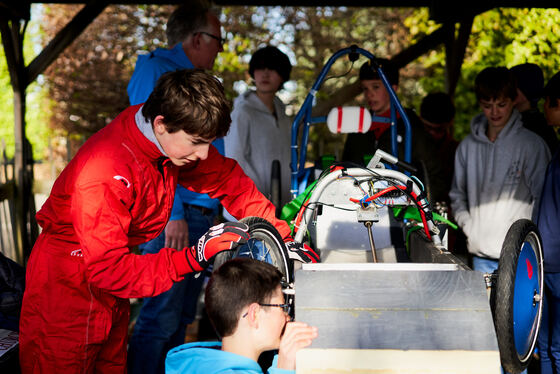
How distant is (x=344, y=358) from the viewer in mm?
1741

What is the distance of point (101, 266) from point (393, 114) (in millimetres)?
2329

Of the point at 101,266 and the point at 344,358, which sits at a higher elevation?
the point at 101,266

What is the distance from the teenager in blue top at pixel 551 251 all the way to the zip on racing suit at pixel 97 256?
6.49 ft

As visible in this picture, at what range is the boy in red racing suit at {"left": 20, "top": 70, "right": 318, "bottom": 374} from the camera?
1.94 metres

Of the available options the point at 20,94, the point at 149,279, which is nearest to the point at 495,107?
the point at 149,279

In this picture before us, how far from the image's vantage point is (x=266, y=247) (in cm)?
238

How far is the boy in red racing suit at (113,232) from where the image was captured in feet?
6.36

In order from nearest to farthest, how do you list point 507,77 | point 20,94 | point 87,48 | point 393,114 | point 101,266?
point 101,266 < point 507,77 < point 393,114 < point 20,94 < point 87,48

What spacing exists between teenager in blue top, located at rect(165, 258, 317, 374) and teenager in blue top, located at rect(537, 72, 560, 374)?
176 cm

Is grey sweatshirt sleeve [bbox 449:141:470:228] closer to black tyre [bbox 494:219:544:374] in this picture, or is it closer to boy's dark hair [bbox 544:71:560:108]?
boy's dark hair [bbox 544:71:560:108]

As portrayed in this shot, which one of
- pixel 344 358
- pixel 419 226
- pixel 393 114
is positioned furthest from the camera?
pixel 393 114

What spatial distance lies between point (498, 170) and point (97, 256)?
2.45 metres

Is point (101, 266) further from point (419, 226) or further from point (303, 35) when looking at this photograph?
point (303, 35)

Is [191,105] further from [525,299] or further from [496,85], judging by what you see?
[496,85]
